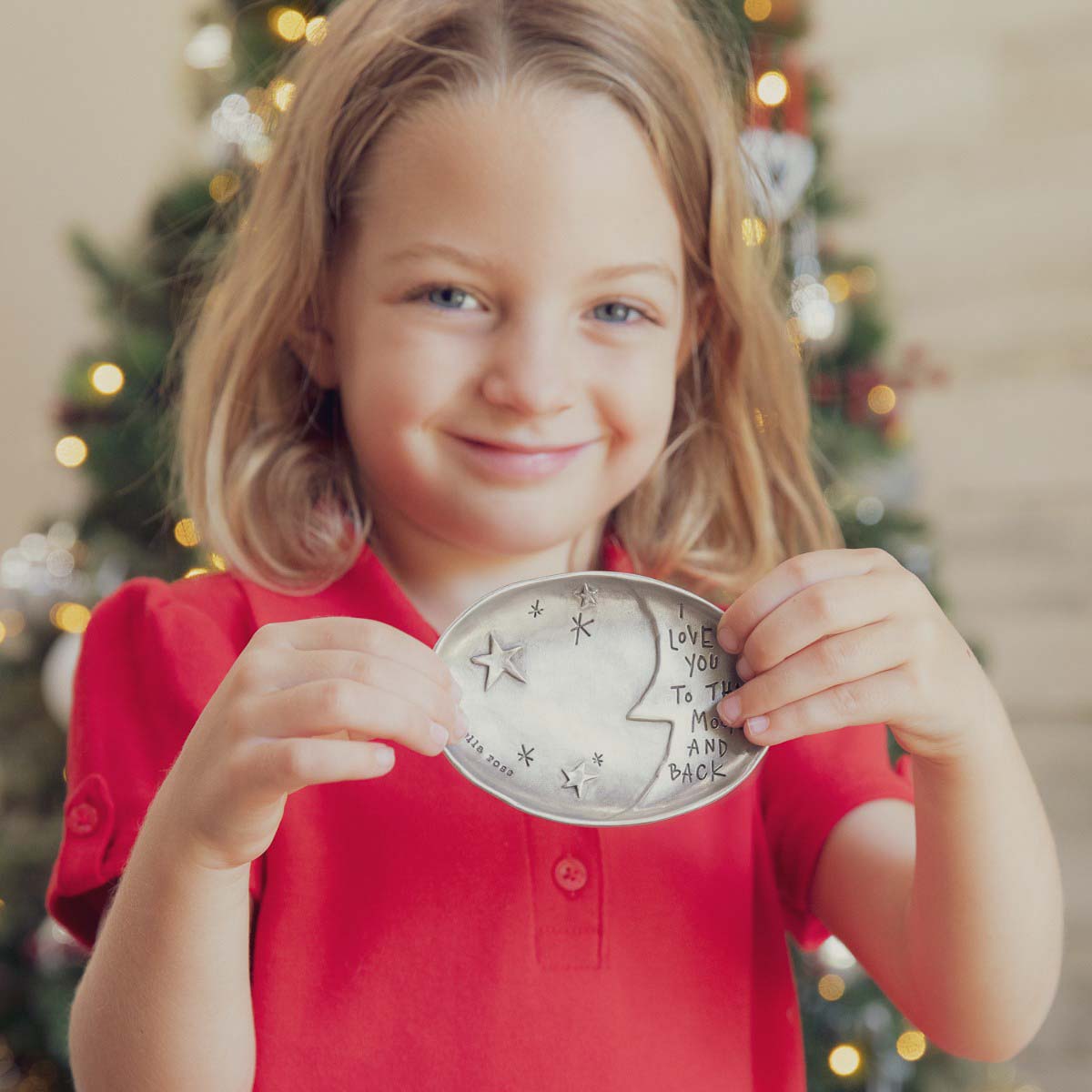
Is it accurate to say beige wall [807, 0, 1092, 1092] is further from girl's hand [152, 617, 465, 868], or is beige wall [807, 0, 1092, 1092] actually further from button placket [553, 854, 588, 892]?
girl's hand [152, 617, 465, 868]

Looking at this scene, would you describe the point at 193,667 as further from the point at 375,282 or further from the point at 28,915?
the point at 28,915

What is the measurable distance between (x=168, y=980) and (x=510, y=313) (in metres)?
0.41

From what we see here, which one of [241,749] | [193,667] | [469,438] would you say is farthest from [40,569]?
[241,749]

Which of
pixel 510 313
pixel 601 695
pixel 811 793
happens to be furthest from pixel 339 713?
pixel 811 793

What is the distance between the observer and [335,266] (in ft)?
2.82

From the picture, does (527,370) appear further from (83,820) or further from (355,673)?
(83,820)

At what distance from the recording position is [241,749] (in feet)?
1.90

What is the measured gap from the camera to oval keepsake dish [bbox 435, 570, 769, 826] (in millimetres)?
669

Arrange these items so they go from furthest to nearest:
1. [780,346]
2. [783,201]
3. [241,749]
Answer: [783,201], [780,346], [241,749]

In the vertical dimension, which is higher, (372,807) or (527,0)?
(527,0)

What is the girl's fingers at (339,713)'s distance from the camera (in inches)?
21.9

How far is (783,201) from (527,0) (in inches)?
21.8

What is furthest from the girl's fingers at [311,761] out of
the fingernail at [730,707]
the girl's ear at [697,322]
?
the girl's ear at [697,322]

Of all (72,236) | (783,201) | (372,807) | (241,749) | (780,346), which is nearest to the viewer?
(241,749)
